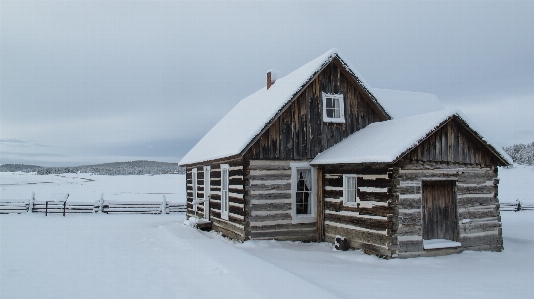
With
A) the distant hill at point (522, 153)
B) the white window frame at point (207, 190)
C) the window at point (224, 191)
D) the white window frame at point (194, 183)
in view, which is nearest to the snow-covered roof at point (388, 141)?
the window at point (224, 191)

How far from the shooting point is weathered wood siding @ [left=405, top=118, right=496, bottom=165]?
11.8m

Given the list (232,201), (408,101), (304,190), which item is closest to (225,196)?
(232,201)

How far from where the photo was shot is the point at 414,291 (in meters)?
8.02

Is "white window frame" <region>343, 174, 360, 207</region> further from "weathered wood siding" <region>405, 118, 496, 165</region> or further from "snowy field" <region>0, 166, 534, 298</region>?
"weathered wood siding" <region>405, 118, 496, 165</region>

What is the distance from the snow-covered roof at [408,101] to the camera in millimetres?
20938

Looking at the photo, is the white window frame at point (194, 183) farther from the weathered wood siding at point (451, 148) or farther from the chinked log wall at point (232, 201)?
the weathered wood siding at point (451, 148)

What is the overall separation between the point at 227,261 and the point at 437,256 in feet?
20.9

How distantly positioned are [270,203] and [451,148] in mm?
6172

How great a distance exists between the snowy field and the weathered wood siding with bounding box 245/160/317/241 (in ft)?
1.53

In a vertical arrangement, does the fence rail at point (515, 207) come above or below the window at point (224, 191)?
below

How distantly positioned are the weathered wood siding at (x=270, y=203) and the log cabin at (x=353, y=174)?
4 cm

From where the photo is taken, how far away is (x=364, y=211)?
12391 mm

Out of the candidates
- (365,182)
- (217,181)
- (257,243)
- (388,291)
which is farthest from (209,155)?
(388,291)

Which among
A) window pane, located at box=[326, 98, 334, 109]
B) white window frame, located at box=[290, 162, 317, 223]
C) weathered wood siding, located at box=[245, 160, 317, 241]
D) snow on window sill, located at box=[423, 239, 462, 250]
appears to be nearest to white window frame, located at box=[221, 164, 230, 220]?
weathered wood siding, located at box=[245, 160, 317, 241]
